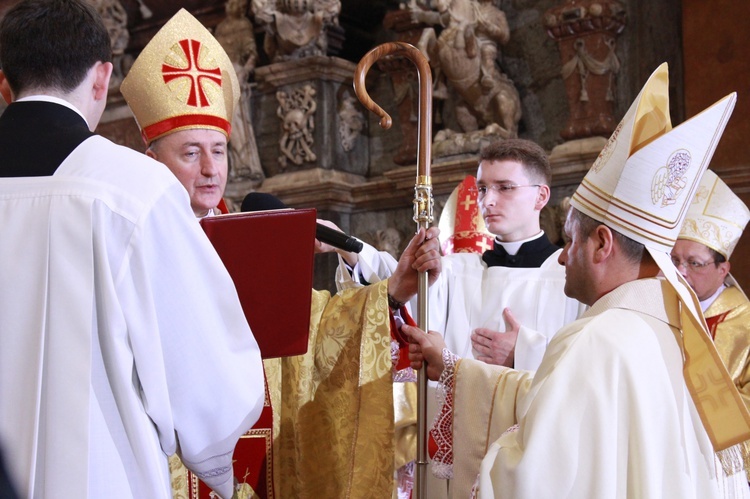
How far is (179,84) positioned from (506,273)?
1.52 metres

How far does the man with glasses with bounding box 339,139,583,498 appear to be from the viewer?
384 centimetres

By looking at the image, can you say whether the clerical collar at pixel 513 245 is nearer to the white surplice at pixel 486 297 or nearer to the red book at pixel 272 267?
the white surplice at pixel 486 297

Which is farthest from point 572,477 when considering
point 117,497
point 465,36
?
point 465,36

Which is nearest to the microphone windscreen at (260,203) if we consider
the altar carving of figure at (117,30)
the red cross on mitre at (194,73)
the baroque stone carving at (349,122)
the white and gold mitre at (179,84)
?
the white and gold mitre at (179,84)

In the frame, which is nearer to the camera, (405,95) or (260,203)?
(260,203)

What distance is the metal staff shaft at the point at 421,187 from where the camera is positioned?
3.08 metres

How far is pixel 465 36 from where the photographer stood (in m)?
6.06

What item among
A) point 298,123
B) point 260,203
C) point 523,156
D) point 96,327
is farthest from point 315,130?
point 96,327

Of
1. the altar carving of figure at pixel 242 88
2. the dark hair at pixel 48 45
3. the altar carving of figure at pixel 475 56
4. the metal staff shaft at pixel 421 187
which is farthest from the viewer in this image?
the altar carving of figure at pixel 242 88

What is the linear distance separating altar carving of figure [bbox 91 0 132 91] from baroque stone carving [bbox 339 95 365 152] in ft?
7.19

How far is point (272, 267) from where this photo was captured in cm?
265

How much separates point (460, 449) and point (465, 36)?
147 inches

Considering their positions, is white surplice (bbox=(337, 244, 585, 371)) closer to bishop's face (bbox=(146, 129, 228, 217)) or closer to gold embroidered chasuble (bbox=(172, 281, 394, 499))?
gold embroidered chasuble (bbox=(172, 281, 394, 499))

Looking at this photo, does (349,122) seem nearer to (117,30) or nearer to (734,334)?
(117,30)
